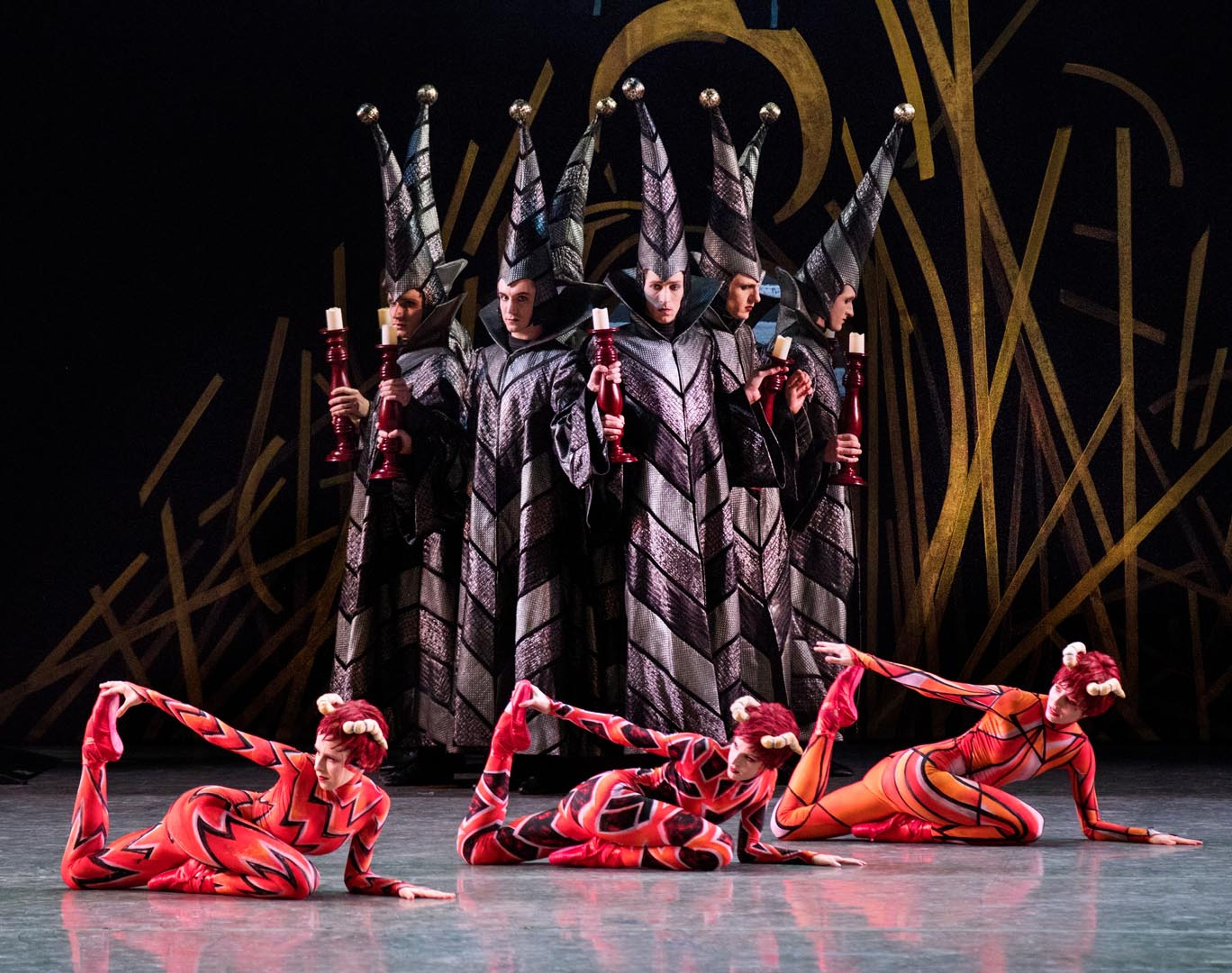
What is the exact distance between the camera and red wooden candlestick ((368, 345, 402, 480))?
6004 millimetres

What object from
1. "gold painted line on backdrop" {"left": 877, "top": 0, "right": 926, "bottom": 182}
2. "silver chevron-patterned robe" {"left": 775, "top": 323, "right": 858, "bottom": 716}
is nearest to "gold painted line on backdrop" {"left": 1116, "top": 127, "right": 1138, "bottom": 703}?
"gold painted line on backdrop" {"left": 877, "top": 0, "right": 926, "bottom": 182}

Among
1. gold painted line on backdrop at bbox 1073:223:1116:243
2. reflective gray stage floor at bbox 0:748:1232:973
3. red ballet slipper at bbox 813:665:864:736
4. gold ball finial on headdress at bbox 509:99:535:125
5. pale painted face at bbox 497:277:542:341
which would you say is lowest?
reflective gray stage floor at bbox 0:748:1232:973

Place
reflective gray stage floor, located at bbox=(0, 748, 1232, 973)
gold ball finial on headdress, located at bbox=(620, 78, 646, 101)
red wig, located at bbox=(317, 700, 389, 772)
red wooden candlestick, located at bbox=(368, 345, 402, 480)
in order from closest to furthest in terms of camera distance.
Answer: reflective gray stage floor, located at bbox=(0, 748, 1232, 973) < red wig, located at bbox=(317, 700, 389, 772) < red wooden candlestick, located at bbox=(368, 345, 402, 480) < gold ball finial on headdress, located at bbox=(620, 78, 646, 101)

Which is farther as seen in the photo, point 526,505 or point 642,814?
point 526,505

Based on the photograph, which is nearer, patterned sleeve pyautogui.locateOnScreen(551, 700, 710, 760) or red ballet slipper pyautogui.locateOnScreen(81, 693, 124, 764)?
red ballet slipper pyautogui.locateOnScreen(81, 693, 124, 764)

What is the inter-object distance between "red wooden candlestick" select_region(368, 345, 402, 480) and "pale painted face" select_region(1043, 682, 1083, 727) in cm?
218

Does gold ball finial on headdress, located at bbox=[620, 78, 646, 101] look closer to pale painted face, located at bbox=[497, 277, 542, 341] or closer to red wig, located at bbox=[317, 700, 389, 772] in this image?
pale painted face, located at bbox=[497, 277, 542, 341]

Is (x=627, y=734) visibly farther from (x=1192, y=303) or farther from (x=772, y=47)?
(x=1192, y=303)

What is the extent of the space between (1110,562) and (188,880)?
4785mm

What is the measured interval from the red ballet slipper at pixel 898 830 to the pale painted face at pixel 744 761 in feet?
2.41

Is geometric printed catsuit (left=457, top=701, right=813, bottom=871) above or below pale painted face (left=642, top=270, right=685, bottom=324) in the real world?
below

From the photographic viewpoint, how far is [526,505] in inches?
236

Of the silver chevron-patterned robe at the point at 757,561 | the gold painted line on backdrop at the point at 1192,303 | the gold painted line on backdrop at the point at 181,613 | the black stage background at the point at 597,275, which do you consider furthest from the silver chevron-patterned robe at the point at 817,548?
the gold painted line on backdrop at the point at 181,613

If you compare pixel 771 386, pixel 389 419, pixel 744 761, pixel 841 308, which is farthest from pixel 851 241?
pixel 744 761
